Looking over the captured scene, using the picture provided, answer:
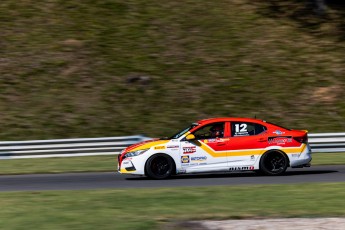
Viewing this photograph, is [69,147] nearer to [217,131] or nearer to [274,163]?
[217,131]

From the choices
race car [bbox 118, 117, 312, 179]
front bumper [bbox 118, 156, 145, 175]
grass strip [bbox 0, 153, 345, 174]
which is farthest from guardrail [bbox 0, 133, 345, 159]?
front bumper [bbox 118, 156, 145, 175]

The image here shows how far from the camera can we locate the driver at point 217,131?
15.1 m

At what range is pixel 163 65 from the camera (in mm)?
28047

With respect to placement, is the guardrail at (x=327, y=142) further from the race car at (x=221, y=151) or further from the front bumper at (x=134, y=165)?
the front bumper at (x=134, y=165)

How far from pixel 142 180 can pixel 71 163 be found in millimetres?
5242

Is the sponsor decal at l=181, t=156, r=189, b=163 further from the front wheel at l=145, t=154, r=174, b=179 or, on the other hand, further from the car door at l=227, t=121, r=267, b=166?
the car door at l=227, t=121, r=267, b=166

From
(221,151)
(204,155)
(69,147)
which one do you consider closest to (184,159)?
(204,155)

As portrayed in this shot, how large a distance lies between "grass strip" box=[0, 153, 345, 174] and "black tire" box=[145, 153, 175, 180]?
2.88 meters

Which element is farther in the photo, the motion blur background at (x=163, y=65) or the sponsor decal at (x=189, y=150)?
the motion blur background at (x=163, y=65)

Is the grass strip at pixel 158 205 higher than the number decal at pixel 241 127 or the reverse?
the reverse

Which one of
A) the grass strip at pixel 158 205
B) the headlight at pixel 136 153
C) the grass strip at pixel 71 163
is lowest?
the grass strip at pixel 158 205

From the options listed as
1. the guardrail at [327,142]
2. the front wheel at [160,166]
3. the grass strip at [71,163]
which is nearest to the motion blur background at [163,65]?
the guardrail at [327,142]

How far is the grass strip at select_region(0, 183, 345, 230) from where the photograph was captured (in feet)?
31.4

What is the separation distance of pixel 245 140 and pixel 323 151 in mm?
6694
